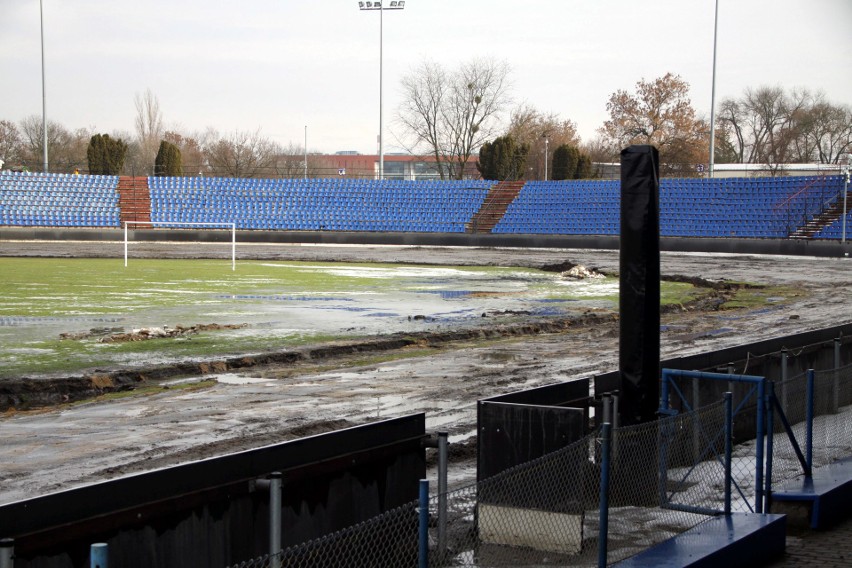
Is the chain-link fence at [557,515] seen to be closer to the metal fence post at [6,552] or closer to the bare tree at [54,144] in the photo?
the metal fence post at [6,552]

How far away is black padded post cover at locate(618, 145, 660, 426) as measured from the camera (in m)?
9.59

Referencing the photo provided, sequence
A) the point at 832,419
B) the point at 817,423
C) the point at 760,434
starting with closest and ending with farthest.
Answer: the point at 760,434
the point at 817,423
the point at 832,419

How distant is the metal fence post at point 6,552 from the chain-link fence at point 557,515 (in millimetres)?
1516

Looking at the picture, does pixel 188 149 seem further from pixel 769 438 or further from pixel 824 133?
pixel 769 438

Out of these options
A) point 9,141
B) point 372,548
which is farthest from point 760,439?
point 9,141

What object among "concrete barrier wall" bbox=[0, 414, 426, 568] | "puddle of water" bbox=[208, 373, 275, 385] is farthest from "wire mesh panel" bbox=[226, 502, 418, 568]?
"puddle of water" bbox=[208, 373, 275, 385]

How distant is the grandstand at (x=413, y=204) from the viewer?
186ft

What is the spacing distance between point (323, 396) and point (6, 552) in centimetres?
948

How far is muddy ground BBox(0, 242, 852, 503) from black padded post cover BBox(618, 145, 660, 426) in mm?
1876

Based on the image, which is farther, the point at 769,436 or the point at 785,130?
the point at 785,130

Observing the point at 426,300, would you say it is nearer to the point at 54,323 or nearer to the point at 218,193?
the point at 54,323

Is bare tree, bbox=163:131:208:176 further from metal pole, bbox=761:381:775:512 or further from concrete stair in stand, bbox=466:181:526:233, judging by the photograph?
metal pole, bbox=761:381:775:512

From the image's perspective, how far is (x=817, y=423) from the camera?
12031 mm

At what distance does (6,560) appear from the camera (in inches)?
188
